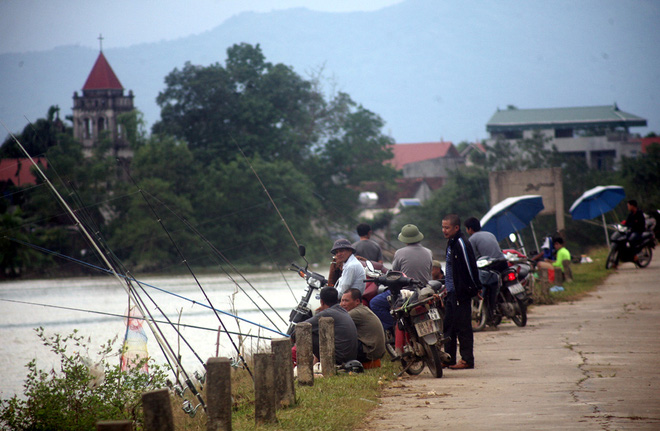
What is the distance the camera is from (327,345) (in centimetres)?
857

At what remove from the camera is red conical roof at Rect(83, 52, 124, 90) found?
8975 cm

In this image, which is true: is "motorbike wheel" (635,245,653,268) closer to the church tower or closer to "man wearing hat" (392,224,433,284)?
"man wearing hat" (392,224,433,284)

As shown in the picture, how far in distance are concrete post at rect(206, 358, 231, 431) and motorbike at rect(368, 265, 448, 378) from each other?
299 cm

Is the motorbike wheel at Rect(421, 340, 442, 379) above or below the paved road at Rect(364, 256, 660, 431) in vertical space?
above

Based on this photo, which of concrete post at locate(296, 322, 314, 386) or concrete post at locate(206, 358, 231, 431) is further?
concrete post at locate(296, 322, 314, 386)

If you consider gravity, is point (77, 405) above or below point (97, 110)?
below

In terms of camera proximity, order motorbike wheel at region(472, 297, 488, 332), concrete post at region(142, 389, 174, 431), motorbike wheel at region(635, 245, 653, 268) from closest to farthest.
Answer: concrete post at region(142, 389, 174, 431)
motorbike wheel at region(472, 297, 488, 332)
motorbike wheel at region(635, 245, 653, 268)

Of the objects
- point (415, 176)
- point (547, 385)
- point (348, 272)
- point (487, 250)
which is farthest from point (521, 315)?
point (415, 176)

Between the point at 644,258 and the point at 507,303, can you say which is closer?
the point at 507,303

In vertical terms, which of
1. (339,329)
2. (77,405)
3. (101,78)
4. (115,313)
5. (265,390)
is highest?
(101,78)

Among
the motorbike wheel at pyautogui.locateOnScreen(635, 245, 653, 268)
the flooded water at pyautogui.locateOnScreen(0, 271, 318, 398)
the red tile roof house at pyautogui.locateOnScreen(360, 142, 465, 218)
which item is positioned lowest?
the flooded water at pyautogui.locateOnScreen(0, 271, 318, 398)

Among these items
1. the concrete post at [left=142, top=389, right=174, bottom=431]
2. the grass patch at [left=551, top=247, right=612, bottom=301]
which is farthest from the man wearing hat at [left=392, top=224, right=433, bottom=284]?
the grass patch at [left=551, top=247, right=612, bottom=301]

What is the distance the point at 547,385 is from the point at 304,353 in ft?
7.47

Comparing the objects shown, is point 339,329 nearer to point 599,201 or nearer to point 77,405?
point 77,405
